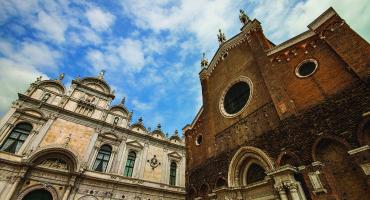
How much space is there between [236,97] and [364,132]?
7.14 metres

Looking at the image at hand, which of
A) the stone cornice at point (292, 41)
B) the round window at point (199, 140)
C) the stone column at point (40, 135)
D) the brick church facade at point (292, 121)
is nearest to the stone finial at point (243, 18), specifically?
the brick church facade at point (292, 121)

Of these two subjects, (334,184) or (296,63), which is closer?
(334,184)

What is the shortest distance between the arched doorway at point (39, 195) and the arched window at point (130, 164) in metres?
5.65

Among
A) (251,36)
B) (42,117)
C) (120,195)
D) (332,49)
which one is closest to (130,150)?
(120,195)

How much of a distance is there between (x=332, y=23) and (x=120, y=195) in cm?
1789

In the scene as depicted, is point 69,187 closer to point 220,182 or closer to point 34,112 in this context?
point 34,112

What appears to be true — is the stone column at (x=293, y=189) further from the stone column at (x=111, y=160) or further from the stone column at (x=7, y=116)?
the stone column at (x=7, y=116)

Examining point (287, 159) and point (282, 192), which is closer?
point (282, 192)

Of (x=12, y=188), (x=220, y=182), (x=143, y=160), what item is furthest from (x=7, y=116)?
(x=220, y=182)

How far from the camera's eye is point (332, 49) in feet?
26.0

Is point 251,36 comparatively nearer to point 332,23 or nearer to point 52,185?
point 332,23

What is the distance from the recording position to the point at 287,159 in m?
7.97

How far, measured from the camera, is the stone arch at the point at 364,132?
592cm

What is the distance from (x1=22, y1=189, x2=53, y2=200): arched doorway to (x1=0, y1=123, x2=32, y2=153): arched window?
324 centimetres
